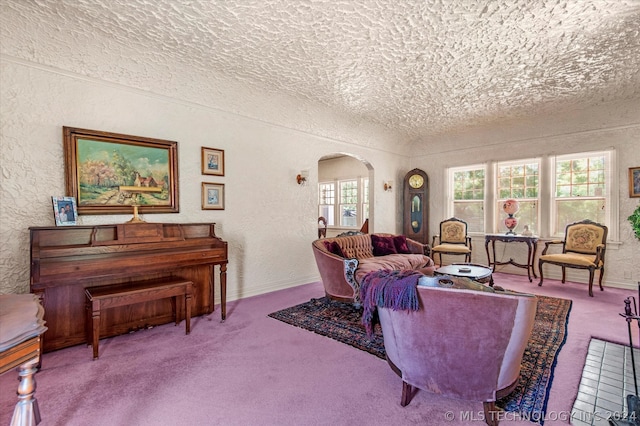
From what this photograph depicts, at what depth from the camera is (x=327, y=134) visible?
558 cm

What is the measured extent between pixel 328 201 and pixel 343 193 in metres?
0.59

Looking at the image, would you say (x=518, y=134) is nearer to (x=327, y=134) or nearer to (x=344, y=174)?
(x=327, y=134)

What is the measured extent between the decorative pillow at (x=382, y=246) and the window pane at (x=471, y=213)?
8.61ft

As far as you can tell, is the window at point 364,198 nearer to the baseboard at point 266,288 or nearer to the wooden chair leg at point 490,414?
the baseboard at point 266,288

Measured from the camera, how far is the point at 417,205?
709 centimetres

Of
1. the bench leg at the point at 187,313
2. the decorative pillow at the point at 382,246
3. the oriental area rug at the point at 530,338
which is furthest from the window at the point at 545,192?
the bench leg at the point at 187,313

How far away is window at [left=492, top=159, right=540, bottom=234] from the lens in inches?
231

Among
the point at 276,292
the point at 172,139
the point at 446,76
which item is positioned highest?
the point at 446,76

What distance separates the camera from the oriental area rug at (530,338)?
1982mm

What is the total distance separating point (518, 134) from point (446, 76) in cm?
299

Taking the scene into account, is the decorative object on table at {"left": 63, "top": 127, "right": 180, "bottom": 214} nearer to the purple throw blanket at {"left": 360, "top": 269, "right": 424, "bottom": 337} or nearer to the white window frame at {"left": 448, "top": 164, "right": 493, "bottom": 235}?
the purple throw blanket at {"left": 360, "top": 269, "right": 424, "bottom": 337}

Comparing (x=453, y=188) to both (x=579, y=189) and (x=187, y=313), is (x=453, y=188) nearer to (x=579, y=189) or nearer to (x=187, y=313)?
(x=579, y=189)

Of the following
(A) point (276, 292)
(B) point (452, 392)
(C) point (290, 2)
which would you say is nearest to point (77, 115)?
(C) point (290, 2)

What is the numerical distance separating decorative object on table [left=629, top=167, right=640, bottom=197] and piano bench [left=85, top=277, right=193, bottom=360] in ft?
21.3
